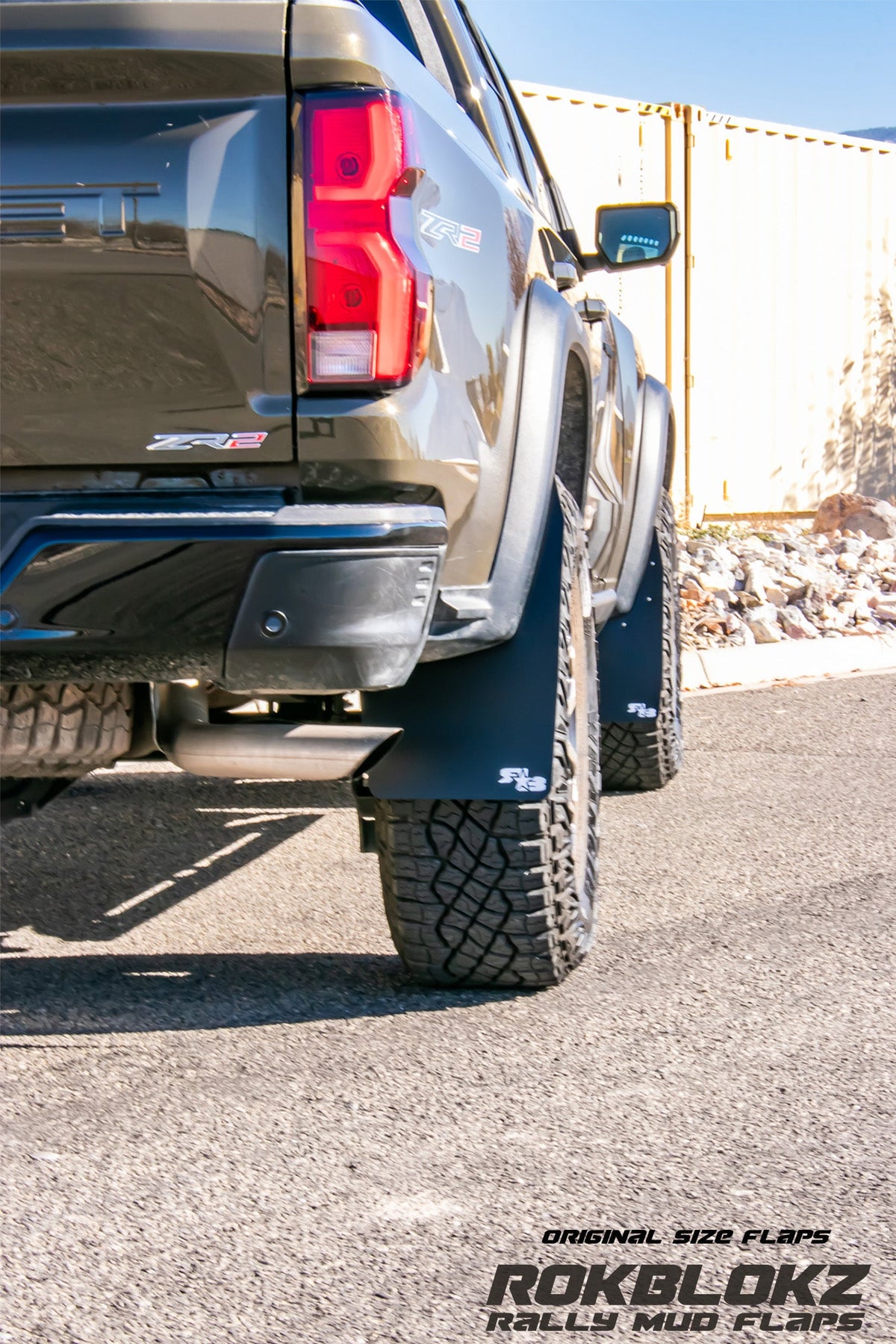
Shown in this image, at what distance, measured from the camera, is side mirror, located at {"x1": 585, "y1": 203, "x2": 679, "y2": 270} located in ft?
15.0

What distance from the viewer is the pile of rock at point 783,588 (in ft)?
28.0

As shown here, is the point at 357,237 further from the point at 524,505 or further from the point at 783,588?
the point at 783,588

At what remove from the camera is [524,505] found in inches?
117

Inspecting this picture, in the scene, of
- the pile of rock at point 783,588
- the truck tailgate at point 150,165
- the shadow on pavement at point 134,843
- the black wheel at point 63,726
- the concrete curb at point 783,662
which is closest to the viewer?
the truck tailgate at point 150,165

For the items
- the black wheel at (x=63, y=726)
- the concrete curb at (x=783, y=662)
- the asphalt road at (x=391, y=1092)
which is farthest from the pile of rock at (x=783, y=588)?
the black wheel at (x=63, y=726)

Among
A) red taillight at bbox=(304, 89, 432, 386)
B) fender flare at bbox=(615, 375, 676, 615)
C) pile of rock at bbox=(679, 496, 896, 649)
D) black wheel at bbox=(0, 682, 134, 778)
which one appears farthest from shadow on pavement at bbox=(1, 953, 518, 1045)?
pile of rock at bbox=(679, 496, 896, 649)

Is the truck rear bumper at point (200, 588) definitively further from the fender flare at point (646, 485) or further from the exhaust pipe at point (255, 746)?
the fender flare at point (646, 485)

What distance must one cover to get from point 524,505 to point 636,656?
234cm

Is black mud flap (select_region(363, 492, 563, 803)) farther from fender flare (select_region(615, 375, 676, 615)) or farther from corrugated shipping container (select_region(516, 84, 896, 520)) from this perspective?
corrugated shipping container (select_region(516, 84, 896, 520))

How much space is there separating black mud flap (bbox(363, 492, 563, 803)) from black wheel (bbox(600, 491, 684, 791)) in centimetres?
215

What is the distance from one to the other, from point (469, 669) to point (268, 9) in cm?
119

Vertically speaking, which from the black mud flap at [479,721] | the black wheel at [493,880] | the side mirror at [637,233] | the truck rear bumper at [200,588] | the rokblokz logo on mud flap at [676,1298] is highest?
the side mirror at [637,233]

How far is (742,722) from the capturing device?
261 inches

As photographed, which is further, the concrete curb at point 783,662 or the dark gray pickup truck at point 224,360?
the concrete curb at point 783,662
